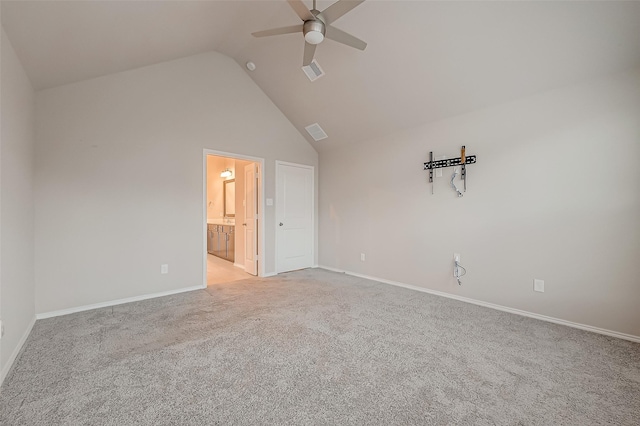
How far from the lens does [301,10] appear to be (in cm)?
228

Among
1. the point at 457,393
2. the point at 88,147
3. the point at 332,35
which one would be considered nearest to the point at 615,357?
the point at 457,393

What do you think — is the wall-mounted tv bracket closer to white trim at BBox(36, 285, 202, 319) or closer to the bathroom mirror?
white trim at BBox(36, 285, 202, 319)

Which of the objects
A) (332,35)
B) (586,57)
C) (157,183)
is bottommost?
(157,183)

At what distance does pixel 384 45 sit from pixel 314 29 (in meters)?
1.20

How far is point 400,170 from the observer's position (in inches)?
170

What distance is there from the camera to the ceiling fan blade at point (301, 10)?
2191 millimetres

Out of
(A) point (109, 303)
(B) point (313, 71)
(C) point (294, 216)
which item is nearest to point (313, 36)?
(B) point (313, 71)

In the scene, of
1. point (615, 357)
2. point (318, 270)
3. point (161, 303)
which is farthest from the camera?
point (318, 270)

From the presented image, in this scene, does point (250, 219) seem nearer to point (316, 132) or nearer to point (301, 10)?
point (316, 132)

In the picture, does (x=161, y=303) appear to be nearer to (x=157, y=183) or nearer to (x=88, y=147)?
(x=157, y=183)

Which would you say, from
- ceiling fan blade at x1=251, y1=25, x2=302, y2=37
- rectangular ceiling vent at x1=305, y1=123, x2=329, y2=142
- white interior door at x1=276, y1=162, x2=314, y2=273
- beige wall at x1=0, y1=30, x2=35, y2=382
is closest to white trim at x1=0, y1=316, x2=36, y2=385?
beige wall at x1=0, y1=30, x2=35, y2=382

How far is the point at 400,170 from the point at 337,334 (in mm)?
2721

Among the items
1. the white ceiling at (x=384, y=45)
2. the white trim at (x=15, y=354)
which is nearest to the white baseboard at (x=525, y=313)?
the white ceiling at (x=384, y=45)

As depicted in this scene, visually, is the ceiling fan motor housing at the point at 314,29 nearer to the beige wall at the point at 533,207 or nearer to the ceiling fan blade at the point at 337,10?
the ceiling fan blade at the point at 337,10
